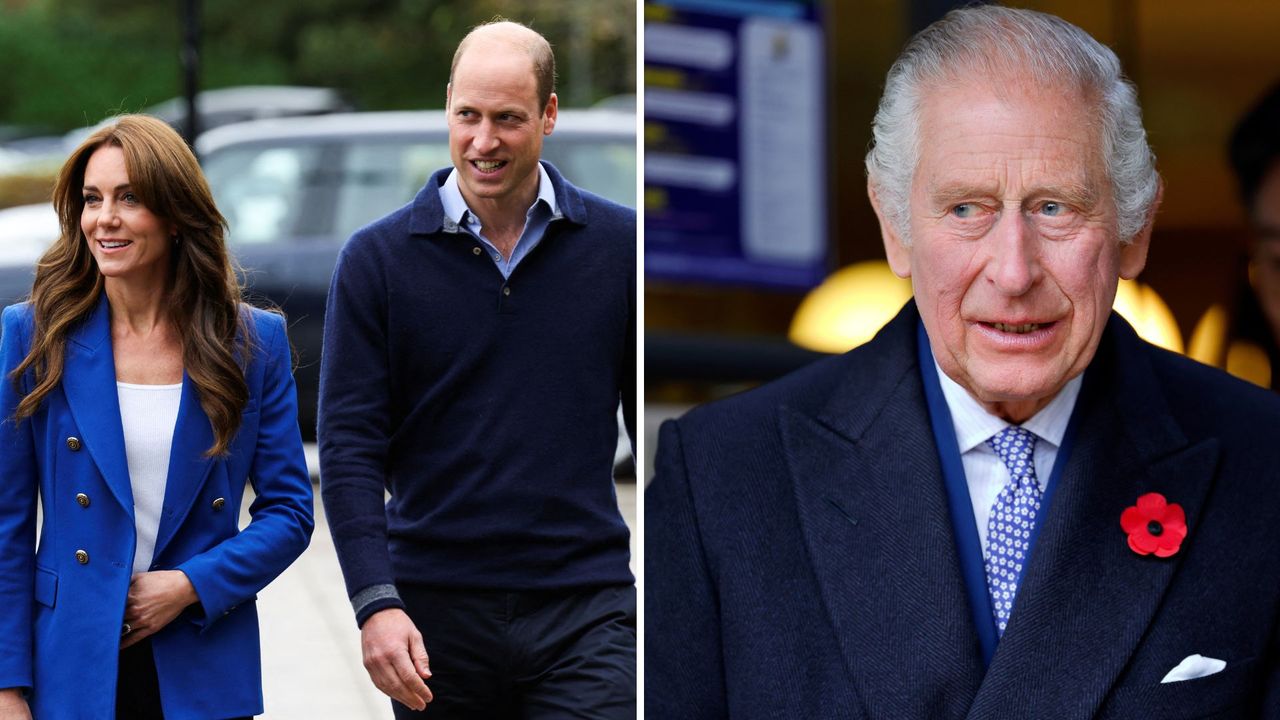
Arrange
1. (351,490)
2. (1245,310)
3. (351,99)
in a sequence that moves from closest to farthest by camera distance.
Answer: (351,490) → (1245,310) → (351,99)

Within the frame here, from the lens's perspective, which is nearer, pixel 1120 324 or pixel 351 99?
pixel 1120 324

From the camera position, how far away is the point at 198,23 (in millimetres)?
2279

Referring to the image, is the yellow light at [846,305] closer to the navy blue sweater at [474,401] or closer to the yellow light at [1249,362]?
the yellow light at [1249,362]

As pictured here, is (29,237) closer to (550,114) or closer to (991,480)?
(550,114)

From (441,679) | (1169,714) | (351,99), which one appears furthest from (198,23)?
(351,99)

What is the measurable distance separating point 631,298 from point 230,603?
0.70 m

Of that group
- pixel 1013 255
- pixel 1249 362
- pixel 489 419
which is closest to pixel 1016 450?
pixel 1013 255

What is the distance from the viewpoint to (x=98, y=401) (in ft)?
6.57

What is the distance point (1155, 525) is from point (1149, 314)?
1.65 m

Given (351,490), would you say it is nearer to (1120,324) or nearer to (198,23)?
(198,23)

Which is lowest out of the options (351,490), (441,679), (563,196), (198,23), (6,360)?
(441,679)

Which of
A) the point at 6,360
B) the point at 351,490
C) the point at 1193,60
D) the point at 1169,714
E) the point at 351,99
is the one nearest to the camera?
the point at 1169,714

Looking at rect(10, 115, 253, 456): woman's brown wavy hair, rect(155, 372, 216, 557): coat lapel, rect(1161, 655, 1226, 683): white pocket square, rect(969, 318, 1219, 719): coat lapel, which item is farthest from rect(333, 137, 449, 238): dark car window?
rect(1161, 655, 1226, 683): white pocket square

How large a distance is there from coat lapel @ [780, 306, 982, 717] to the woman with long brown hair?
751 millimetres
